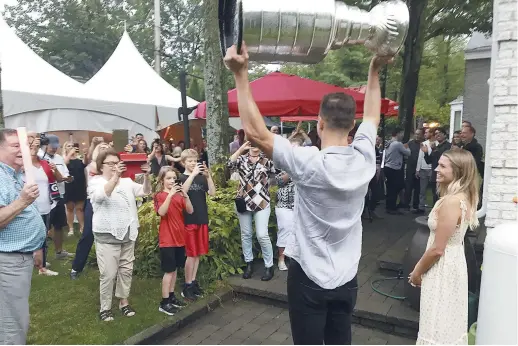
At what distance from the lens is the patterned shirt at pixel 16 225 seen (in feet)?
9.64

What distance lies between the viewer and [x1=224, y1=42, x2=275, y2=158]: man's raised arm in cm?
178

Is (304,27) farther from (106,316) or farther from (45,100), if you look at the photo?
(45,100)

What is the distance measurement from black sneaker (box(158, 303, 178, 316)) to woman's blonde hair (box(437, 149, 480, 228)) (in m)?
3.00

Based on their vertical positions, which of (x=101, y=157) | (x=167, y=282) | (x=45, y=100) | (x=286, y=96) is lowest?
(x=167, y=282)

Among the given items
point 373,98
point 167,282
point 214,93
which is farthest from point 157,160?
point 373,98

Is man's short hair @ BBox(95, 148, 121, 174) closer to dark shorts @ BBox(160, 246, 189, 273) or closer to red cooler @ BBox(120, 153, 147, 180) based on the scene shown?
dark shorts @ BBox(160, 246, 189, 273)

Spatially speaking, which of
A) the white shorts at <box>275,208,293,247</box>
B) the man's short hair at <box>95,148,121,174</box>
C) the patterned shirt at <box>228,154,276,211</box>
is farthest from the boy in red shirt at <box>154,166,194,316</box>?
the white shorts at <box>275,208,293,247</box>

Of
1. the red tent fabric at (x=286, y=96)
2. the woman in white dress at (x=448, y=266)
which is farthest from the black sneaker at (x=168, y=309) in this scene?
the red tent fabric at (x=286, y=96)

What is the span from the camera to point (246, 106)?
6.04 feet

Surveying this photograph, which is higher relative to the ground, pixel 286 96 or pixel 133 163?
pixel 286 96

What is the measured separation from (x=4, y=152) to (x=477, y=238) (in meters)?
4.81

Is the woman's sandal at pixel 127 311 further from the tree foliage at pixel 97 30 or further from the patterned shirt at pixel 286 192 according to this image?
the tree foliage at pixel 97 30

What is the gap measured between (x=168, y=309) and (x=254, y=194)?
5.66 ft

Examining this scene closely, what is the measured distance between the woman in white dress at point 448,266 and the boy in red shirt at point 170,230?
2.47m
